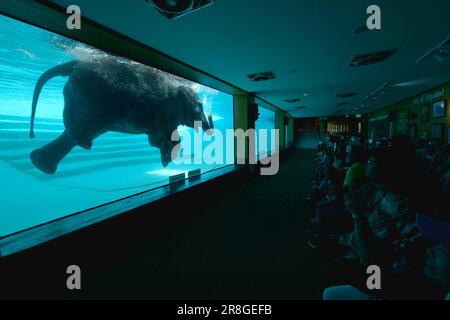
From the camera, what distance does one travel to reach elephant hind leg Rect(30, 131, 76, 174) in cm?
296

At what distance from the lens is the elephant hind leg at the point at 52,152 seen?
2.96 meters

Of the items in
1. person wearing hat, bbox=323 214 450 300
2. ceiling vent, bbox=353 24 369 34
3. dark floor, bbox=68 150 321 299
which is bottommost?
dark floor, bbox=68 150 321 299

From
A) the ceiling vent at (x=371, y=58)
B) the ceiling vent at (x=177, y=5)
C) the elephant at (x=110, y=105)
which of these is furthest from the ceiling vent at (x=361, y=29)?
the elephant at (x=110, y=105)

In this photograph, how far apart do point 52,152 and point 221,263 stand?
3043 millimetres

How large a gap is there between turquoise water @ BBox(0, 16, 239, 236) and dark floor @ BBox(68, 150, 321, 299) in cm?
108

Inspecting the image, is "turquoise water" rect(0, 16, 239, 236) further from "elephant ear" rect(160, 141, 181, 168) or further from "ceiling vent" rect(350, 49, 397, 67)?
"ceiling vent" rect(350, 49, 397, 67)

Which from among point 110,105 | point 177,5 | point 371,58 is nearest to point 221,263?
point 177,5

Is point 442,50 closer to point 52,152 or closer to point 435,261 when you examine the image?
point 435,261

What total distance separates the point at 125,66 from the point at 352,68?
4.72 meters

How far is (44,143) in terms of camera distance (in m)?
3.06

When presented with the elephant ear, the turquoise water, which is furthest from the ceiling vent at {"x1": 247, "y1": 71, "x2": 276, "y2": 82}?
the elephant ear

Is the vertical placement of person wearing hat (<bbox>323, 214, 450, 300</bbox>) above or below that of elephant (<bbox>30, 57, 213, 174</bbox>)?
below

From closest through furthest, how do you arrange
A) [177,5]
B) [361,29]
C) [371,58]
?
[177,5] → [361,29] → [371,58]

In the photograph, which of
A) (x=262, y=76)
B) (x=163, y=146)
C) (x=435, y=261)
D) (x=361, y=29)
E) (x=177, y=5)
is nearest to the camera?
(x=435, y=261)
